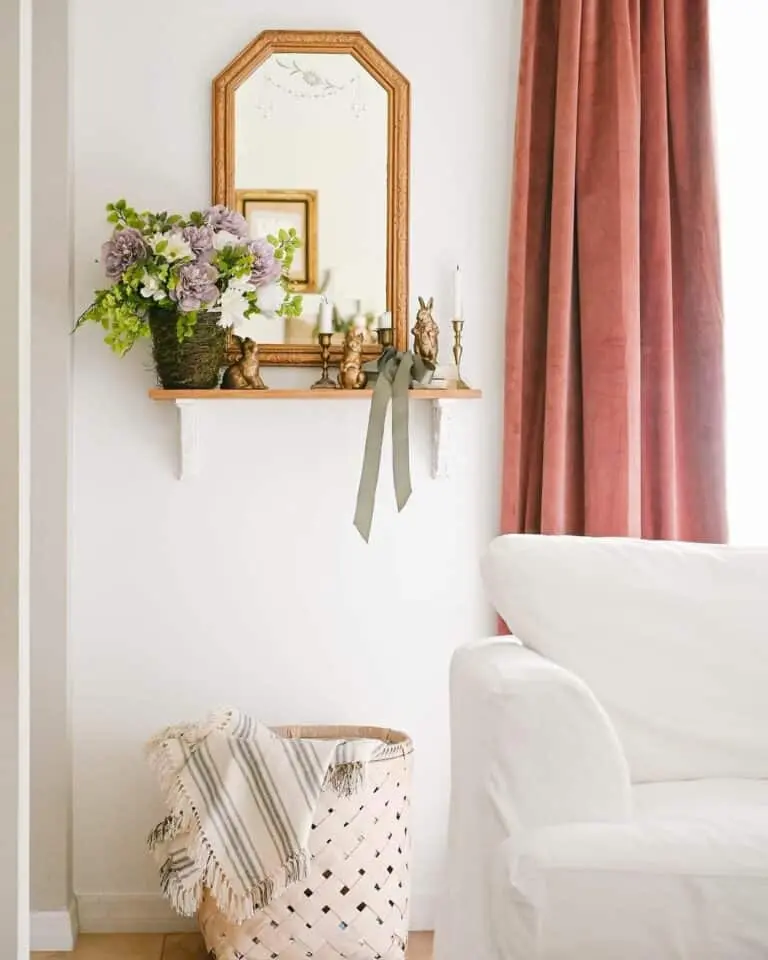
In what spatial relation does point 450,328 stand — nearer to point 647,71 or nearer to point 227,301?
point 227,301

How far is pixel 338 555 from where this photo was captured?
2.97m

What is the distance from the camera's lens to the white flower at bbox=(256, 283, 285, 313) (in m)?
2.73

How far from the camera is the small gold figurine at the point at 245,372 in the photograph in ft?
9.27

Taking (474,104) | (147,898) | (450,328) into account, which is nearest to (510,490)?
(450,328)

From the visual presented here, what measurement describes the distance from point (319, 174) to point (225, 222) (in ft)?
1.14

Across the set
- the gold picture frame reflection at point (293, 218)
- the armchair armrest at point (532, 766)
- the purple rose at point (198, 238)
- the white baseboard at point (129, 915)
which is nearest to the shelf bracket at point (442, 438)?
the gold picture frame reflection at point (293, 218)

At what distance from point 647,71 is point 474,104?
0.43 meters

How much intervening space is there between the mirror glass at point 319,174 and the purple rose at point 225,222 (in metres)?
0.21

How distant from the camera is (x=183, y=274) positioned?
2.62 m

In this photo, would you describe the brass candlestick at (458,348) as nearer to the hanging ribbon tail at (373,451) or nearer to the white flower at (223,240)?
the hanging ribbon tail at (373,451)

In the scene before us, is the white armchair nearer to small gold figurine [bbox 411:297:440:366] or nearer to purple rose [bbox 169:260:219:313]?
small gold figurine [bbox 411:297:440:366]

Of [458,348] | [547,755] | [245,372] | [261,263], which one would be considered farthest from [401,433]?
[547,755]

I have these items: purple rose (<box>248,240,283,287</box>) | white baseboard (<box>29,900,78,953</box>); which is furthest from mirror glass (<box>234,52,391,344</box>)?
white baseboard (<box>29,900,78,953</box>)

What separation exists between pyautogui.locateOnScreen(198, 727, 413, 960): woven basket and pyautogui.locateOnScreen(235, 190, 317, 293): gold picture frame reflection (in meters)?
1.20
